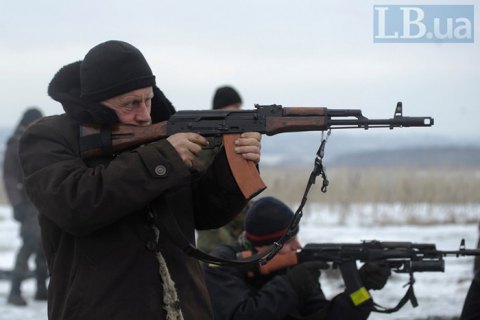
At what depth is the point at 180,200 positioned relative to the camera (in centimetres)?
295

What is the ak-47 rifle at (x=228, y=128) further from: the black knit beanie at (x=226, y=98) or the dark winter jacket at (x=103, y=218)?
the black knit beanie at (x=226, y=98)

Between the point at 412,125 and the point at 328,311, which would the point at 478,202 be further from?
the point at 412,125

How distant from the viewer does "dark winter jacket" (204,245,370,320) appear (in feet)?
13.4

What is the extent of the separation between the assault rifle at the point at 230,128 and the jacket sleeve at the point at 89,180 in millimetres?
103

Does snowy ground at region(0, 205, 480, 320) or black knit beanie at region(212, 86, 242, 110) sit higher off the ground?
black knit beanie at region(212, 86, 242, 110)

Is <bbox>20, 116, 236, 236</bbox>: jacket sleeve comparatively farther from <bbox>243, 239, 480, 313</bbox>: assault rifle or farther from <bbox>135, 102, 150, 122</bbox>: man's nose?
<bbox>243, 239, 480, 313</bbox>: assault rifle

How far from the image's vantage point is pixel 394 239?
11.7 meters

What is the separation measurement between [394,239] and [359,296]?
7.65m

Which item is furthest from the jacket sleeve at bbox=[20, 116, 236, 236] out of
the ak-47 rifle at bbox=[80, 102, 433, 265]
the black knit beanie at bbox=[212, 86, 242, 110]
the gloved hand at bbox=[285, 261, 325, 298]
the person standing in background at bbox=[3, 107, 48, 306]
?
the person standing in background at bbox=[3, 107, 48, 306]

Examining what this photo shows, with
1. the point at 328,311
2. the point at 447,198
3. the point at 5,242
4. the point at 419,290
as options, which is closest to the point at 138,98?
the point at 328,311

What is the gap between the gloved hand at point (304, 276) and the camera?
13.7ft

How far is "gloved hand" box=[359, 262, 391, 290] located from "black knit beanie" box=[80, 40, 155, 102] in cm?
192

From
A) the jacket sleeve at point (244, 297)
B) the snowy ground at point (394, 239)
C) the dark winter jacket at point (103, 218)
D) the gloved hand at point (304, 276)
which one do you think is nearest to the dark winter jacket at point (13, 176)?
the snowy ground at point (394, 239)
